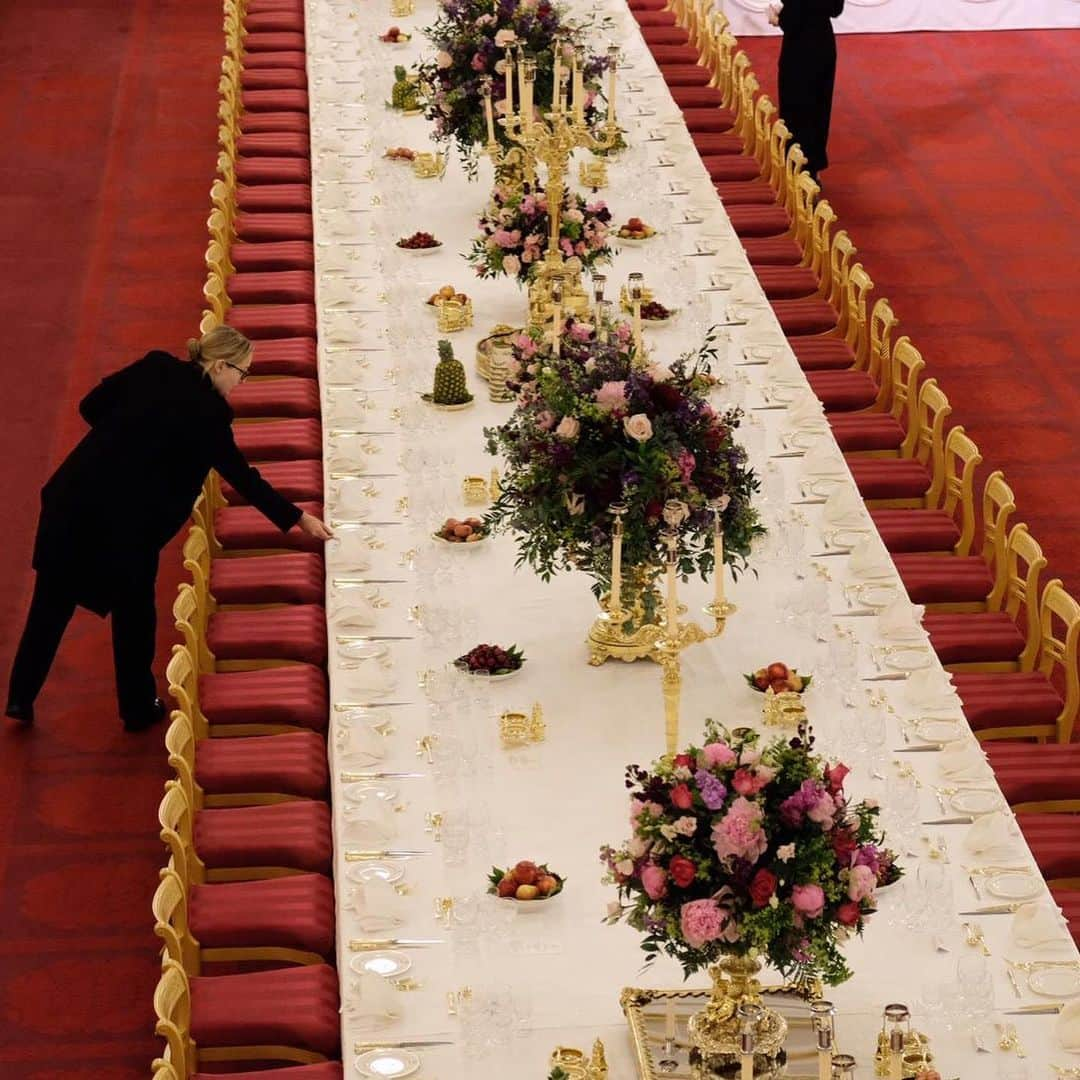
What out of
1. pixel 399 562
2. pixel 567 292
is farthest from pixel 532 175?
pixel 399 562

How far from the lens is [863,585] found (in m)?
7.50

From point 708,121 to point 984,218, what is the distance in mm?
1838

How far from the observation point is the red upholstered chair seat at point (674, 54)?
14320 millimetres

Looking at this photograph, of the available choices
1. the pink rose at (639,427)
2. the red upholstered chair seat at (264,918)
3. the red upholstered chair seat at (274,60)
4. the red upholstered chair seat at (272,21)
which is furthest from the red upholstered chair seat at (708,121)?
the red upholstered chair seat at (264,918)

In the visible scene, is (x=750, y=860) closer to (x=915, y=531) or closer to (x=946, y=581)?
(x=946, y=581)

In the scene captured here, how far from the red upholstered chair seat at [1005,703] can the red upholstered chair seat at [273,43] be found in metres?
8.82

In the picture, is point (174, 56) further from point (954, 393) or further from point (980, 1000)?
point (980, 1000)

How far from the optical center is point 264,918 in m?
6.28

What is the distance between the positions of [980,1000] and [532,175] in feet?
16.8

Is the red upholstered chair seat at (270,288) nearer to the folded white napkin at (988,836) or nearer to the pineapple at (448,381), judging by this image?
the pineapple at (448,381)

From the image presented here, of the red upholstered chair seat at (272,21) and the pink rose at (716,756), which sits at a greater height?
the pink rose at (716,756)

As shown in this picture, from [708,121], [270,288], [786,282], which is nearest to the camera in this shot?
[270,288]

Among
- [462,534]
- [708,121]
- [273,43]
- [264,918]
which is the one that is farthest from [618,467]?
[273,43]

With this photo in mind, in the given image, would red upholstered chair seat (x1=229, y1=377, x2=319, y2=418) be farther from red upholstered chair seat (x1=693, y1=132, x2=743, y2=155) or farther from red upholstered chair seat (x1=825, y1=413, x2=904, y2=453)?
red upholstered chair seat (x1=693, y1=132, x2=743, y2=155)
